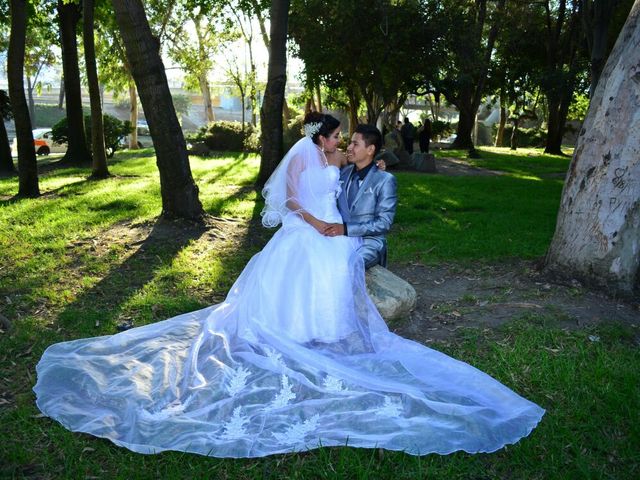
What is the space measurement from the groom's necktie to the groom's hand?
337mm

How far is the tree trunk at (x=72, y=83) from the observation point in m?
16.4

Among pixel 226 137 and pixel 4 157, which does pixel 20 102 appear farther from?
pixel 226 137

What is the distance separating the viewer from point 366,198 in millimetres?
5281

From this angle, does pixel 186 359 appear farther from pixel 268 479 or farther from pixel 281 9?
pixel 281 9

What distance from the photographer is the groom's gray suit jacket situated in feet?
17.1

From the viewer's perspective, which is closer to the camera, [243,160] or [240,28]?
[243,160]

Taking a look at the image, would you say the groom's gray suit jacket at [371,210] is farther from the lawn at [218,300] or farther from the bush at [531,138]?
the bush at [531,138]

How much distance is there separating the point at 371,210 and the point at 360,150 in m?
0.58

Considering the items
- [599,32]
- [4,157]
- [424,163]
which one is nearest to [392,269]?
[424,163]

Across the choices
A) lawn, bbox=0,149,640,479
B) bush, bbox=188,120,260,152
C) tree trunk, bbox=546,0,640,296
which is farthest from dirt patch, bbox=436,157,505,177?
tree trunk, bbox=546,0,640,296

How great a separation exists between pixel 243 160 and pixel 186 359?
16271mm

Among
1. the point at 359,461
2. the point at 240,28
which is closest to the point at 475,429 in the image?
the point at 359,461

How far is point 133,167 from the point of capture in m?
16.9

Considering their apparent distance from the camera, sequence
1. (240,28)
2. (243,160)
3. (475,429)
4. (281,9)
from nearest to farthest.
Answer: (475,429)
(281,9)
(243,160)
(240,28)
